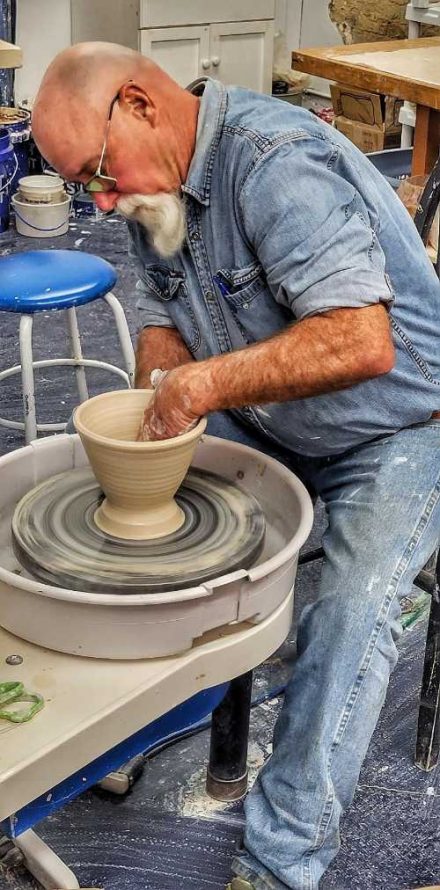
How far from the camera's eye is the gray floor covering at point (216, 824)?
1844 millimetres

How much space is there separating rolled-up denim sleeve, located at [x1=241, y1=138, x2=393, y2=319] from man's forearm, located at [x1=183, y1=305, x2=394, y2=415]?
3cm

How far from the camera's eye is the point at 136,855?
1878 mm

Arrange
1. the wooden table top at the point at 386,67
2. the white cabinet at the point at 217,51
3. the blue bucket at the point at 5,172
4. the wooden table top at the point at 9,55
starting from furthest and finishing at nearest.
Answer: the white cabinet at the point at 217,51, the blue bucket at the point at 5,172, the wooden table top at the point at 386,67, the wooden table top at the point at 9,55

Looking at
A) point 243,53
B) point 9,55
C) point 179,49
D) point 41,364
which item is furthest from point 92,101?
point 243,53

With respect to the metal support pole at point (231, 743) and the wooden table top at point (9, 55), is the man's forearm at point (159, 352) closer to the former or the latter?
the metal support pole at point (231, 743)

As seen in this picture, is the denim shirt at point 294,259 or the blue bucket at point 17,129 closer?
the denim shirt at point 294,259

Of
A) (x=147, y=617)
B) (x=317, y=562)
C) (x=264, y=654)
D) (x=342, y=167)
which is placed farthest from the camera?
(x=317, y=562)

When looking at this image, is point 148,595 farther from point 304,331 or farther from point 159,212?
point 159,212

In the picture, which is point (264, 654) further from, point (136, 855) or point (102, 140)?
point (102, 140)

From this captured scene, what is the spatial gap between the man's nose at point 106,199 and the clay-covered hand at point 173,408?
1.08 ft

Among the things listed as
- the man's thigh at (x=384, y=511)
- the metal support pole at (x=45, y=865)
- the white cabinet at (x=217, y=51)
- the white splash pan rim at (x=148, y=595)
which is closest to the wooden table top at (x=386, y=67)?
the man's thigh at (x=384, y=511)

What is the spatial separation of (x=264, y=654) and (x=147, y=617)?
9.1 inches

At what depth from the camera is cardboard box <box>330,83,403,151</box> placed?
5.76 m

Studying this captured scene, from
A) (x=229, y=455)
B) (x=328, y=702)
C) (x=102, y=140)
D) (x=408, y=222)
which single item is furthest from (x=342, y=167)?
(x=328, y=702)
